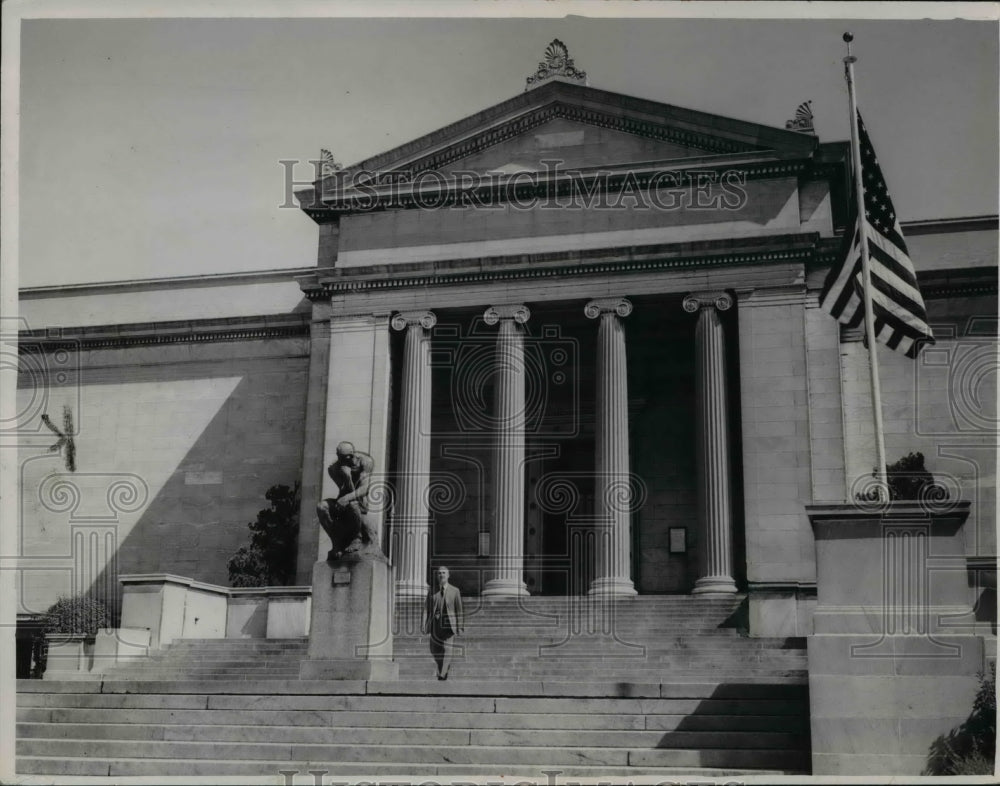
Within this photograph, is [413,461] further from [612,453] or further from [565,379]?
[565,379]

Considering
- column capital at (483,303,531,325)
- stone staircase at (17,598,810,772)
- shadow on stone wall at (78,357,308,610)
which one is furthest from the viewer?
shadow on stone wall at (78,357,308,610)

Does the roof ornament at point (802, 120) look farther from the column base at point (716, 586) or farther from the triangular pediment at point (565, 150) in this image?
the column base at point (716, 586)

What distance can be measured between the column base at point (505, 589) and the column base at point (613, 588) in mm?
1690

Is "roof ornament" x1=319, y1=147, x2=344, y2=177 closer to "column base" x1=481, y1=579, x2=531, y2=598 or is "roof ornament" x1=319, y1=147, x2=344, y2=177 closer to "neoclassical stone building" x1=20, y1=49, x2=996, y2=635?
"neoclassical stone building" x1=20, y1=49, x2=996, y2=635

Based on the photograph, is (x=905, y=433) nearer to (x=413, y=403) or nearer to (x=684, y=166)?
(x=684, y=166)

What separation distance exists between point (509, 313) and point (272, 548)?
8.38 metres

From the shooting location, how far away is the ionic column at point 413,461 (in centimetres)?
2950

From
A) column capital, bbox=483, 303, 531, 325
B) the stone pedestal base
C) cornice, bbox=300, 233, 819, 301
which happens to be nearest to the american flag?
the stone pedestal base

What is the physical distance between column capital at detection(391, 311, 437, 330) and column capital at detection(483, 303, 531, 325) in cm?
140

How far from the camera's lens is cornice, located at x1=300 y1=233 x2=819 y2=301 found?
2897 centimetres

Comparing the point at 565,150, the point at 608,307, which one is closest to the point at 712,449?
the point at 608,307

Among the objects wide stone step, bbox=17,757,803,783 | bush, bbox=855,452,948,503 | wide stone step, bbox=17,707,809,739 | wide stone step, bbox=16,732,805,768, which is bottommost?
wide stone step, bbox=17,757,803,783

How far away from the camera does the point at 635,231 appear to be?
3022 centimetres

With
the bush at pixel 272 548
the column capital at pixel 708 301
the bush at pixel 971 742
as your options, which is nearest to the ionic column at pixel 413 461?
the bush at pixel 272 548
